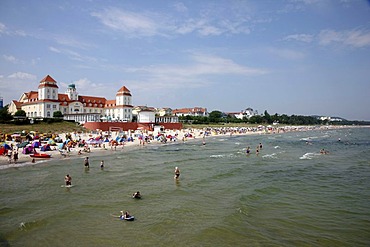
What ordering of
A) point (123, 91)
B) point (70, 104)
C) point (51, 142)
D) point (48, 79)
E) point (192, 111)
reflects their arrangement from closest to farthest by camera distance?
point (51, 142)
point (48, 79)
point (70, 104)
point (123, 91)
point (192, 111)

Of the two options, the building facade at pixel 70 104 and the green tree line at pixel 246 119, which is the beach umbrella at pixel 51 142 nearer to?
the building facade at pixel 70 104

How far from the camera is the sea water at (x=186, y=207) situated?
453 inches

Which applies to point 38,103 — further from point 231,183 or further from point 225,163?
point 231,183

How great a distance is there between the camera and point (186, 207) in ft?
50.1

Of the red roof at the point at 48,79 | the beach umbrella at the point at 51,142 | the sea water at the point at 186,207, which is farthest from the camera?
the red roof at the point at 48,79

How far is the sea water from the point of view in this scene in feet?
37.8

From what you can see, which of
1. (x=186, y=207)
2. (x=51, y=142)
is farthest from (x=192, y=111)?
(x=186, y=207)

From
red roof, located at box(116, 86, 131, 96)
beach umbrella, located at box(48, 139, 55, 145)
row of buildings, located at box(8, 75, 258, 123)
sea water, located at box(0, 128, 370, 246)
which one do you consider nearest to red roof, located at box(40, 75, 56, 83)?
row of buildings, located at box(8, 75, 258, 123)

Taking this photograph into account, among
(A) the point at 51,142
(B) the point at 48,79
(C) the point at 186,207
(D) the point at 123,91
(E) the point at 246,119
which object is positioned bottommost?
(C) the point at 186,207

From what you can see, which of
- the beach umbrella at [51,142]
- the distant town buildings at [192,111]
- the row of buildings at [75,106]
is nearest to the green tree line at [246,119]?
the distant town buildings at [192,111]

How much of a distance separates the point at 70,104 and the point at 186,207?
249ft

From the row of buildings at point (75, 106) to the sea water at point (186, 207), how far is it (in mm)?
52852

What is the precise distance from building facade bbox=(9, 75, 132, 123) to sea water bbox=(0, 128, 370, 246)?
172 ft

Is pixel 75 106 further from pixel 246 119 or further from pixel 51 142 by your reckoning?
pixel 246 119
